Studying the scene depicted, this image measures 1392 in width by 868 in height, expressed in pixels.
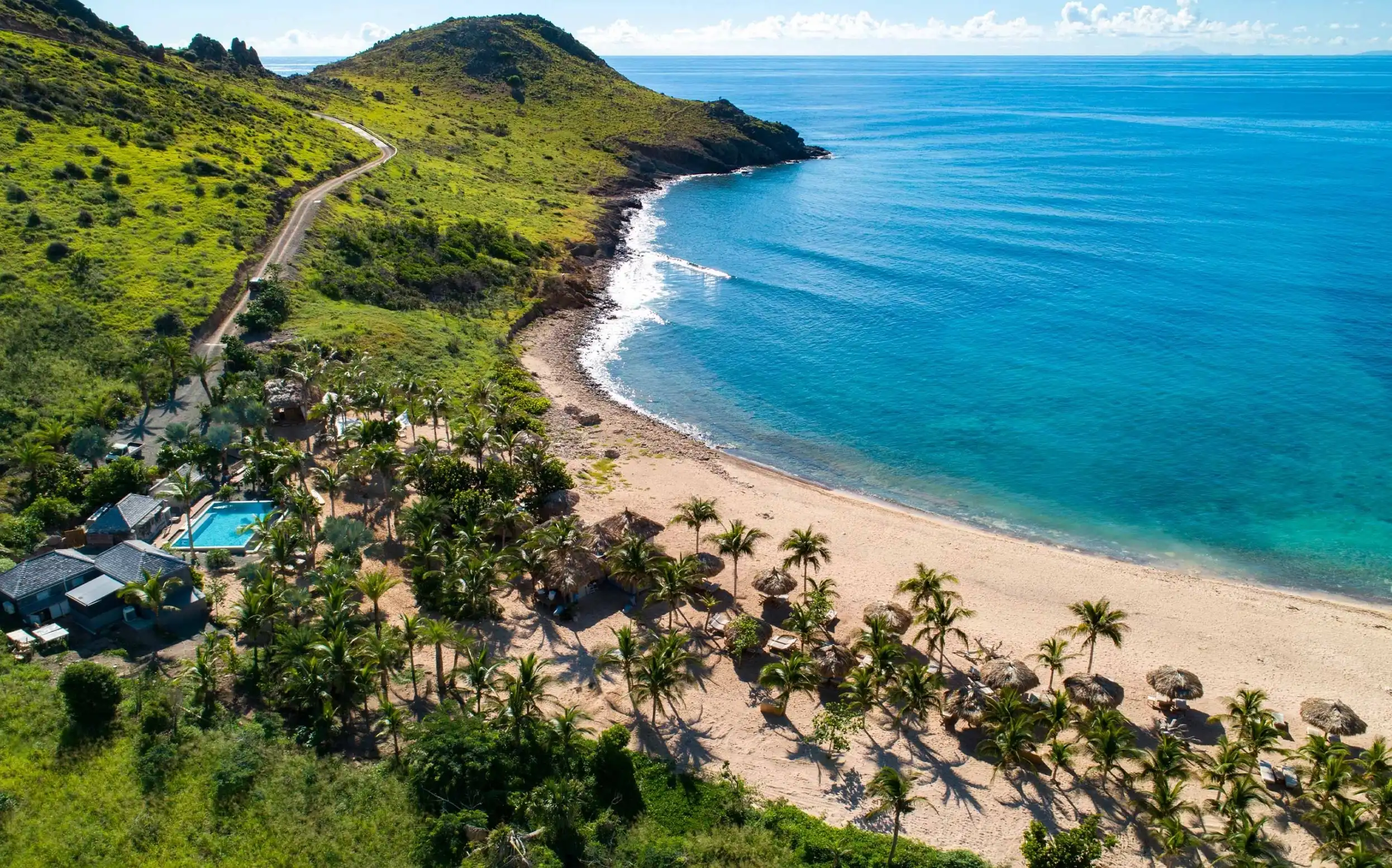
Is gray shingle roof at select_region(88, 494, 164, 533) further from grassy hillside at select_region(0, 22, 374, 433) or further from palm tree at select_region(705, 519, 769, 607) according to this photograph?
palm tree at select_region(705, 519, 769, 607)

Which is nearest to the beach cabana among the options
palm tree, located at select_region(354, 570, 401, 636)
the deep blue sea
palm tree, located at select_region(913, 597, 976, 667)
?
palm tree, located at select_region(913, 597, 976, 667)

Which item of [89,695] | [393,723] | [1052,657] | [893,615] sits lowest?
[89,695]

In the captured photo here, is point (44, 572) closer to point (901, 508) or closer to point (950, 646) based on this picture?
point (950, 646)

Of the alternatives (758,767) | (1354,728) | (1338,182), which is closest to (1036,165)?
(1338,182)

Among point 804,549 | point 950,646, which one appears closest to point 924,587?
point 950,646

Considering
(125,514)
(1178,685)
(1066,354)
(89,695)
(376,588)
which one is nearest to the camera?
(89,695)

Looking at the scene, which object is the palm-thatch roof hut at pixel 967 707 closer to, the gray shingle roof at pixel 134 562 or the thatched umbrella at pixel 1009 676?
the thatched umbrella at pixel 1009 676

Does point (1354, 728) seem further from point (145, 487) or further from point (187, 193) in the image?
point (187, 193)

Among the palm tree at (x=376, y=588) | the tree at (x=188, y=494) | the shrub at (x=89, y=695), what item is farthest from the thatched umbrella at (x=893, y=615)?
the tree at (x=188, y=494)
